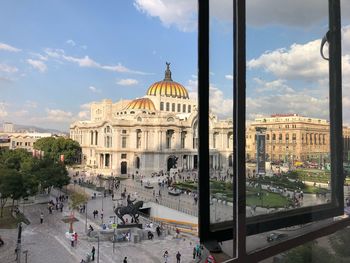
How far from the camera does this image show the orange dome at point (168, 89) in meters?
17.6

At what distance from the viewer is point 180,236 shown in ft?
18.4

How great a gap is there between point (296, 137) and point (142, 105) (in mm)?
15367

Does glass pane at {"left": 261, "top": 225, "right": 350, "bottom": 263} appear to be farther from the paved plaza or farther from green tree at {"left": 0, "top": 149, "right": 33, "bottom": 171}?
green tree at {"left": 0, "top": 149, "right": 33, "bottom": 171}

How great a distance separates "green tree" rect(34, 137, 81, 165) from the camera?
45.0 feet

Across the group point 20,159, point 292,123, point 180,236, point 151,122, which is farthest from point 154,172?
point 292,123

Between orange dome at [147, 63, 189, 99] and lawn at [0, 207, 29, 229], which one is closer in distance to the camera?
lawn at [0, 207, 29, 229]

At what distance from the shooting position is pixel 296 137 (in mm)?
929

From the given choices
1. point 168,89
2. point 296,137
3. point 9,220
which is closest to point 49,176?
point 9,220

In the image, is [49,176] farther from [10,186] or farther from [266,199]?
[266,199]

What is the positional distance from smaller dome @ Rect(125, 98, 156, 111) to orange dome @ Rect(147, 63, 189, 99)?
1131 mm

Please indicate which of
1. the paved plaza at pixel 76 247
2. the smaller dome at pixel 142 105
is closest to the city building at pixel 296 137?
the paved plaza at pixel 76 247

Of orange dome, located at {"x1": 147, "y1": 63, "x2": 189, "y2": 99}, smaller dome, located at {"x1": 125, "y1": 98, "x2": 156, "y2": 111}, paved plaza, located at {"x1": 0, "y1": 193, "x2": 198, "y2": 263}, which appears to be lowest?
paved plaza, located at {"x1": 0, "y1": 193, "x2": 198, "y2": 263}

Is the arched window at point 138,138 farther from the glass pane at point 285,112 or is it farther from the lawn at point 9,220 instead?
the glass pane at point 285,112

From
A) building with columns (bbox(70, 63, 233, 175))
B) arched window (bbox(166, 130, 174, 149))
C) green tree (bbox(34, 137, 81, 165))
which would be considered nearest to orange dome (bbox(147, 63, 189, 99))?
building with columns (bbox(70, 63, 233, 175))
